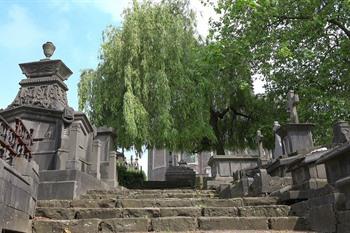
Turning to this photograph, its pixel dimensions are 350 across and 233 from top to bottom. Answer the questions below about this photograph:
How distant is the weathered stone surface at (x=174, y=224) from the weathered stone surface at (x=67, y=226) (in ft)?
3.21

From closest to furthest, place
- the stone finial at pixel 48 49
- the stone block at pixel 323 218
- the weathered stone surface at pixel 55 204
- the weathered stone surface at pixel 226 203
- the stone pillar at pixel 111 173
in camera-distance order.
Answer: the stone block at pixel 323 218, the weathered stone surface at pixel 226 203, the weathered stone surface at pixel 55 204, the stone finial at pixel 48 49, the stone pillar at pixel 111 173

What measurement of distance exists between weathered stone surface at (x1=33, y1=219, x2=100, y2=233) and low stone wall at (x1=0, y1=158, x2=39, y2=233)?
19 centimetres

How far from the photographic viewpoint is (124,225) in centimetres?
599

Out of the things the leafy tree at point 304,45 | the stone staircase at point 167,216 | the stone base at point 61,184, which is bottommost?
the stone staircase at point 167,216

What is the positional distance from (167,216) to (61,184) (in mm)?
3516

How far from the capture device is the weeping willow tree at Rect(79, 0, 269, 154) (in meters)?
16.5

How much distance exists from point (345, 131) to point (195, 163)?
120 ft

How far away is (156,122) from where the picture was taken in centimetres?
1667

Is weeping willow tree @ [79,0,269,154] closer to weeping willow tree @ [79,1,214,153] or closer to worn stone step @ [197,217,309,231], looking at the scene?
weeping willow tree @ [79,1,214,153]

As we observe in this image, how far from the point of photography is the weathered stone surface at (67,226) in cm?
588

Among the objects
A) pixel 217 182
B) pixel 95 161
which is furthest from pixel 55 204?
pixel 217 182

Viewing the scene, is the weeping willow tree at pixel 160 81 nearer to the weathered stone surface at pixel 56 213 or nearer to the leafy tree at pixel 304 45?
the leafy tree at pixel 304 45

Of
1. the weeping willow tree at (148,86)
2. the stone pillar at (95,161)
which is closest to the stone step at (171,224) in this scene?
the stone pillar at (95,161)

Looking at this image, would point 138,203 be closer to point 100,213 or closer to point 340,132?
point 100,213
